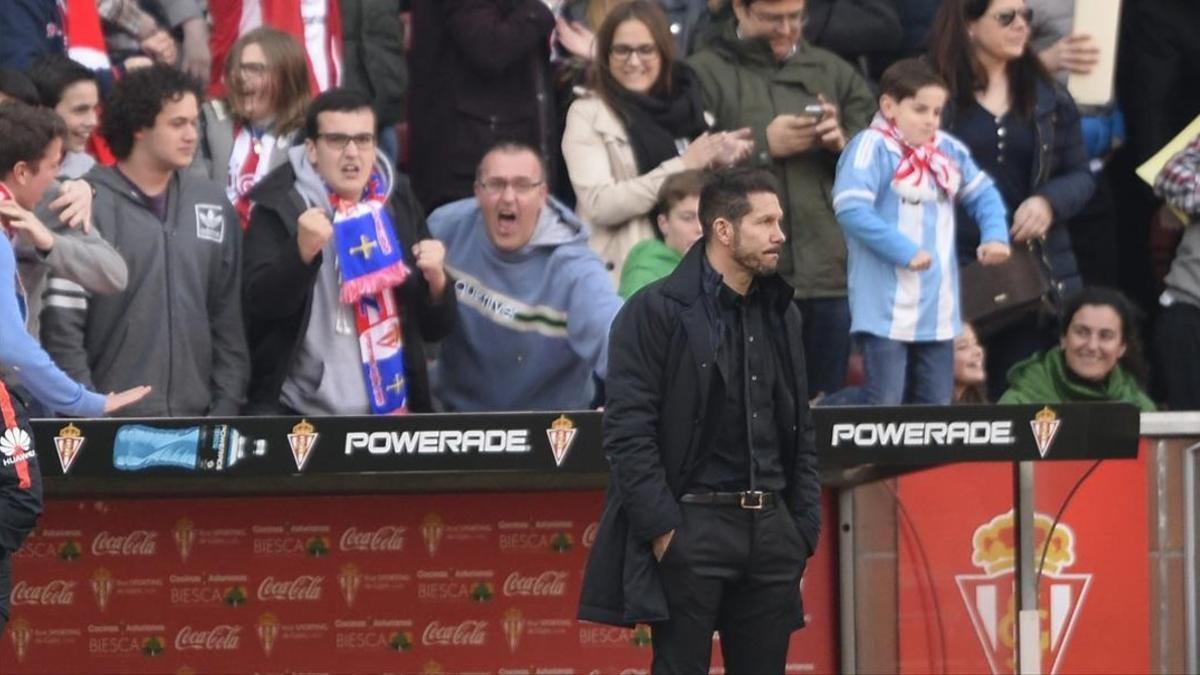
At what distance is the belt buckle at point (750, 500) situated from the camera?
761cm

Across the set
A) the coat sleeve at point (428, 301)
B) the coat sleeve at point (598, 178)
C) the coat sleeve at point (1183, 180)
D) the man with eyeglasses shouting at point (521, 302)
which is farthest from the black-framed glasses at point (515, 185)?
the coat sleeve at point (1183, 180)

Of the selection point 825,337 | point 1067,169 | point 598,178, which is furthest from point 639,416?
point 1067,169

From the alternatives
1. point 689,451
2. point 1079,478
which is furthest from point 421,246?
point 1079,478

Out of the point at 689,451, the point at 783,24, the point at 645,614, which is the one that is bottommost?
the point at 645,614

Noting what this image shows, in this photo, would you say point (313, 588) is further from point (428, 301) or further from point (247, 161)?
point (247, 161)

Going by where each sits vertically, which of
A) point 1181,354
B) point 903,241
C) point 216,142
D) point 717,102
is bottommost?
point 1181,354

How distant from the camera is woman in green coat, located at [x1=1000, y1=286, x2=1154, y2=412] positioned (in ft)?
35.6

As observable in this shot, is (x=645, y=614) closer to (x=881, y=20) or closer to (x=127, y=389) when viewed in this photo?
(x=127, y=389)

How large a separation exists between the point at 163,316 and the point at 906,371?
9.75 ft

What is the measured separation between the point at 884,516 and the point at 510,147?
86.1 inches

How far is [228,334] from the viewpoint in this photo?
9.31m

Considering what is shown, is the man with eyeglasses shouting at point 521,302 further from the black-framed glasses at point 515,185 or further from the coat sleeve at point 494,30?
the coat sleeve at point 494,30

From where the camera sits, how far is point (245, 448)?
8.55 m

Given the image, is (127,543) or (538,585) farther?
(538,585)
